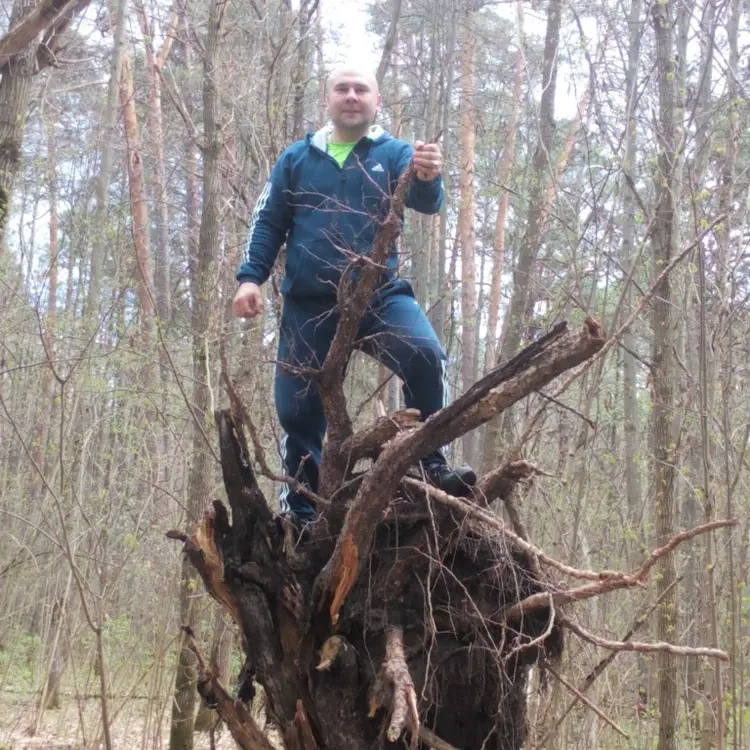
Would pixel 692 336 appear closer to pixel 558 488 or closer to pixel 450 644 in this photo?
pixel 558 488

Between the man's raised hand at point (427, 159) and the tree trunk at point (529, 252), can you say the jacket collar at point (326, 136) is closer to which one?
the man's raised hand at point (427, 159)

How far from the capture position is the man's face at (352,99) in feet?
10.6

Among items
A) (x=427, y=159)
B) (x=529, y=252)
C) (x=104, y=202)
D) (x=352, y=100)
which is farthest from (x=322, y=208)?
(x=104, y=202)

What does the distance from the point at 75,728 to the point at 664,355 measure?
20.4ft

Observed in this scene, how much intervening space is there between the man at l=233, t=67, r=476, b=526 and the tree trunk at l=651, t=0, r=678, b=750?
95.0 inches

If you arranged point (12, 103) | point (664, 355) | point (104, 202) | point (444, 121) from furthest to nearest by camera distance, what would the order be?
point (444, 121), point (104, 202), point (664, 355), point (12, 103)

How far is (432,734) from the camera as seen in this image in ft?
8.50

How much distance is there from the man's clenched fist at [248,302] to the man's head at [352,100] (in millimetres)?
761

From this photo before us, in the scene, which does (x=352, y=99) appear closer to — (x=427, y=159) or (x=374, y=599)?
(x=427, y=159)

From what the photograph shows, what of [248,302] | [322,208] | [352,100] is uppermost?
[352,100]

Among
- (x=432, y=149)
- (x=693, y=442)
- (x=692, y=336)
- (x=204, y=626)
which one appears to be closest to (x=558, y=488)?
(x=693, y=442)

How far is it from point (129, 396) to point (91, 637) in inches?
86.7

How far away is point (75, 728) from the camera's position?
751 centimetres

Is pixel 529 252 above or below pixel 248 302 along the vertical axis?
above
